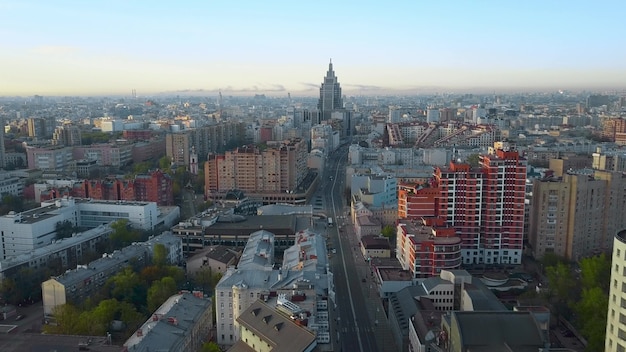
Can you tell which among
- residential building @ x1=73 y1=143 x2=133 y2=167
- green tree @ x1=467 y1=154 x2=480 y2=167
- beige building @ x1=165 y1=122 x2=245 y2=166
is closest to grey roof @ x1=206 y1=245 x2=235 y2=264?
green tree @ x1=467 y1=154 x2=480 y2=167

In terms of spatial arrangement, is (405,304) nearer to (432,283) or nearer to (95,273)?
(432,283)

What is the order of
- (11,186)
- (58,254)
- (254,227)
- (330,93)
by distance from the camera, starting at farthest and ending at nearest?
1. (330,93)
2. (11,186)
3. (254,227)
4. (58,254)

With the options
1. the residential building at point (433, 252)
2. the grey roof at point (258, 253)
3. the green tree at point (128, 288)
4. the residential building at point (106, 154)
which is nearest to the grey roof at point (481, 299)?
the residential building at point (433, 252)

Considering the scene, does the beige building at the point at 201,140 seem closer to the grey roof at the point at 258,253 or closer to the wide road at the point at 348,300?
the wide road at the point at 348,300

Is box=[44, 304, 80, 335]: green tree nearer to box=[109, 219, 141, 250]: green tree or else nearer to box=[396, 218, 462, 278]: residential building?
box=[109, 219, 141, 250]: green tree

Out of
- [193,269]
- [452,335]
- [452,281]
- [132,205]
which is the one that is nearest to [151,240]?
[193,269]

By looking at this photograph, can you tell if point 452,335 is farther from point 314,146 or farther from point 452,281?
point 314,146

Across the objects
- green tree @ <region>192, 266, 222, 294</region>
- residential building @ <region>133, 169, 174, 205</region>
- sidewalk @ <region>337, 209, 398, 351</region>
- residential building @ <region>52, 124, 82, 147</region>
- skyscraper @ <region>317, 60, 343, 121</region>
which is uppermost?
skyscraper @ <region>317, 60, 343, 121</region>

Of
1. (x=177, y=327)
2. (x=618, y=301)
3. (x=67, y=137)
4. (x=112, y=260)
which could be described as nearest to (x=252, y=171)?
(x=112, y=260)
